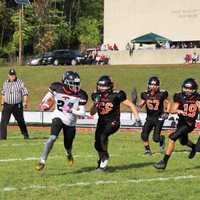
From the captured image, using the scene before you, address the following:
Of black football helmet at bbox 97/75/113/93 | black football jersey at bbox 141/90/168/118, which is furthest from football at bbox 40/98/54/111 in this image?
black football jersey at bbox 141/90/168/118

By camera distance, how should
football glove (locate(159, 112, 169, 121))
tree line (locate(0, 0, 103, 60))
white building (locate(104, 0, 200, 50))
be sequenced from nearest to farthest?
football glove (locate(159, 112, 169, 121))
white building (locate(104, 0, 200, 50))
tree line (locate(0, 0, 103, 60))

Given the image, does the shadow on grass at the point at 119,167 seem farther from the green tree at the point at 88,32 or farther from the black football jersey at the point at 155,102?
the green tree at the point at 88,32

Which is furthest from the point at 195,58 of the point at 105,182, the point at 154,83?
the point at 105,182

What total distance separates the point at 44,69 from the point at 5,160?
123 feet

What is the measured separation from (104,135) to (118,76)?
110 feet

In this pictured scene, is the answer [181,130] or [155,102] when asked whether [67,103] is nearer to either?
[181,130]

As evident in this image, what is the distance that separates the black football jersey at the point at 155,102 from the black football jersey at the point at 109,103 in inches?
119

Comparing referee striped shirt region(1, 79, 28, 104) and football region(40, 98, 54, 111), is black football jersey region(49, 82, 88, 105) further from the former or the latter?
referee striped shirt region(1, 79, 28, 104)

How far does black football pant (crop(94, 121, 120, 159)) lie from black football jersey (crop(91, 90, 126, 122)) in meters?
0.11

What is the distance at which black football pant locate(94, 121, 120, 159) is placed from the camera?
440 inches

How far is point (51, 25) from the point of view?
74.8 m

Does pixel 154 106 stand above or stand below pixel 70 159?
above

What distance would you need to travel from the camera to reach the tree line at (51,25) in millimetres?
73688

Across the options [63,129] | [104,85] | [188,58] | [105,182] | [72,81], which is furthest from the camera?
[188,58]
